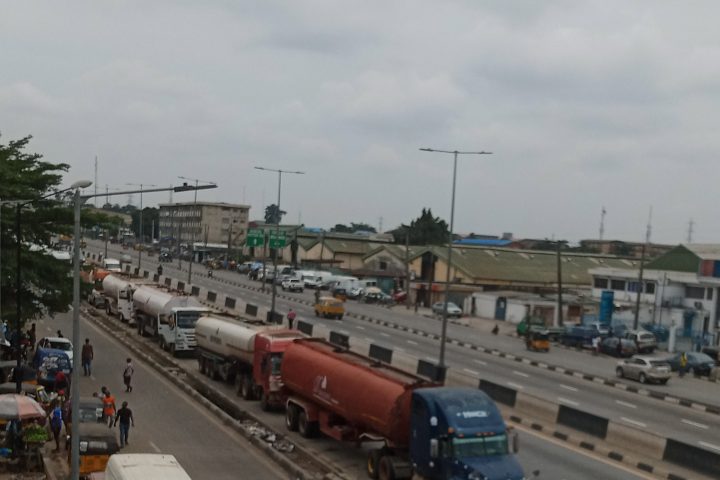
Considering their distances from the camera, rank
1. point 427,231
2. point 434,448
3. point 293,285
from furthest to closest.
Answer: point 427,231 < point 293,285 < point 434,448

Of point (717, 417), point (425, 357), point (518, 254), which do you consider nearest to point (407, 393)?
point (717, 417)

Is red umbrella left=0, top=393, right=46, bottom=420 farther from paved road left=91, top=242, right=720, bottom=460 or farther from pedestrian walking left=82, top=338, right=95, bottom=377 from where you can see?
paved road left=91, top=242, right=720, bottom=460

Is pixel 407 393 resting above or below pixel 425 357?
above

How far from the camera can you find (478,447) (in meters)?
17.3

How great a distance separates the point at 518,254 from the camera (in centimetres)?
10275

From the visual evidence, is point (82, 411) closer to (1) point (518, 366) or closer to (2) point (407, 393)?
(2) point (407, 393)

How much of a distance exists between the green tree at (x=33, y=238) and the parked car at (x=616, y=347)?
33.6 m

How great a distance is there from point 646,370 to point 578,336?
15841 mm

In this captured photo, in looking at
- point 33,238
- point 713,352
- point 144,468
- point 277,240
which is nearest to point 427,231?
point 277,240

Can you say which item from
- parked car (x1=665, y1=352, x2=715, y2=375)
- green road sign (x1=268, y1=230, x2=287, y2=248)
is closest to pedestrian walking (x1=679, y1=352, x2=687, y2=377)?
parked car (x1=665, y1=352, x2=715, y2=375)

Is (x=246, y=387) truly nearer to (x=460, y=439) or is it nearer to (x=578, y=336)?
(x=460, y=439)

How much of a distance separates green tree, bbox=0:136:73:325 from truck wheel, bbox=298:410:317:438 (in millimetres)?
14358

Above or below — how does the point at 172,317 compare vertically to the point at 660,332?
above

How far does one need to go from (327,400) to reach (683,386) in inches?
995
